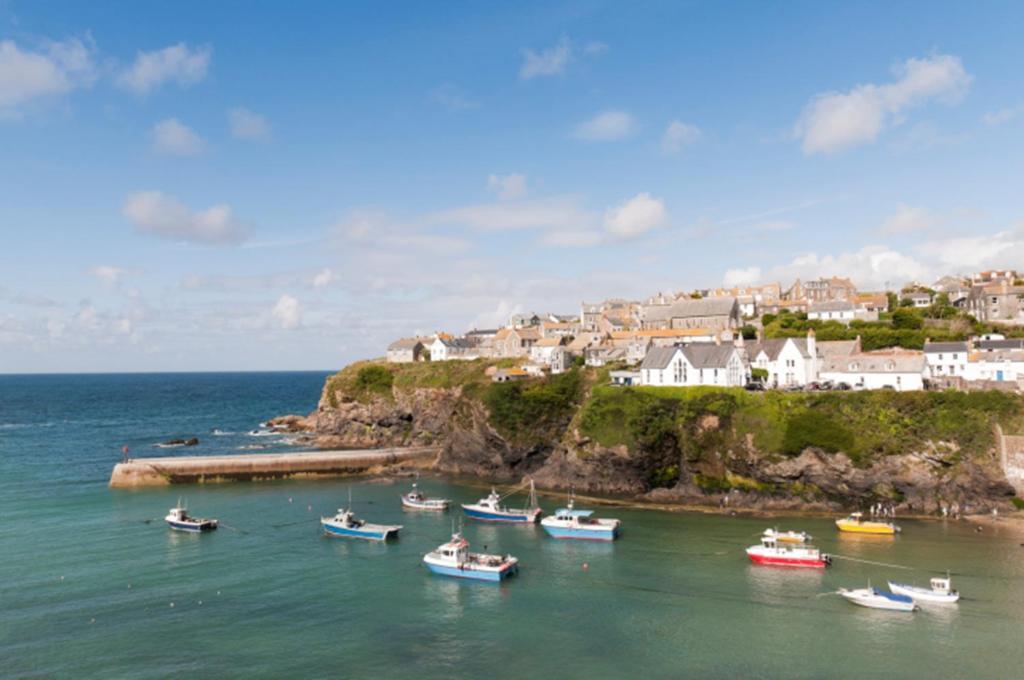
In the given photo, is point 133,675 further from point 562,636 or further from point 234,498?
point 234,498

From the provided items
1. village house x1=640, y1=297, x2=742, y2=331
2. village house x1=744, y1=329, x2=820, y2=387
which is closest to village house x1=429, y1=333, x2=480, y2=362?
village house x1=640, y1=297, x2=742, y2=331

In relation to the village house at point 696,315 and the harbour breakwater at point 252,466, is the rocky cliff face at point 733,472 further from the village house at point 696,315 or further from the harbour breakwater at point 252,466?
the village house at point 696,315

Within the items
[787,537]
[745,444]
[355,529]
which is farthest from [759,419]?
[355,529]

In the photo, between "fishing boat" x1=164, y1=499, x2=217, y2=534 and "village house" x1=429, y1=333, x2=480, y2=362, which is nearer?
"fishing boat" x1=164, y1=499, x2=217, y2=534

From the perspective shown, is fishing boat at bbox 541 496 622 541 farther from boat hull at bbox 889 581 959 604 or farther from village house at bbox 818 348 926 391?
village house at bbox 818 348 926 391

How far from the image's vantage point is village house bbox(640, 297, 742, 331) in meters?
102

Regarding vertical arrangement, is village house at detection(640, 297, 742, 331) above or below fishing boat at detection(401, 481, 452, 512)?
above

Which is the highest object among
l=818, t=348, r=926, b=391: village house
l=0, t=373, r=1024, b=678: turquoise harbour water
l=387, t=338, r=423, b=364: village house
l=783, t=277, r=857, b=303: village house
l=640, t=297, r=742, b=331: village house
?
l=783, t=277, r=857, b=303: village house

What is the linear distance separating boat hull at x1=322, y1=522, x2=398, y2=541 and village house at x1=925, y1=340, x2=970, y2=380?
2231 inches

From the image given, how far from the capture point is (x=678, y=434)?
6688 centimetres

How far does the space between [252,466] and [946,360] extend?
78642 mm

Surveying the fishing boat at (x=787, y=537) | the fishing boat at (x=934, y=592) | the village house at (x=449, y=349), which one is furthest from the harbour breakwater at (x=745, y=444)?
the village house at (x=449, y=349)

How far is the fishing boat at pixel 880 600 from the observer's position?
3816cm

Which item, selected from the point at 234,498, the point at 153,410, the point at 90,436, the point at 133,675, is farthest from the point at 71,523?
the point at 153,410
